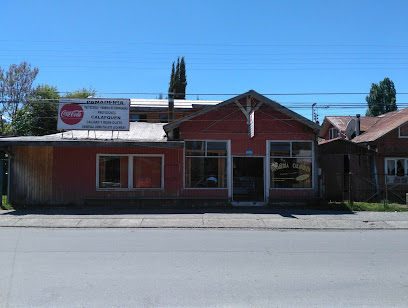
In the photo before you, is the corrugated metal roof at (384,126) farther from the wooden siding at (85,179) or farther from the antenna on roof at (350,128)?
the wooden siding at (85,179)

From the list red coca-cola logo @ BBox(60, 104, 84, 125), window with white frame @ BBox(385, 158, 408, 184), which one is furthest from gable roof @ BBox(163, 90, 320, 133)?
window with white frame @ BBox(385, 158, 408, 184)

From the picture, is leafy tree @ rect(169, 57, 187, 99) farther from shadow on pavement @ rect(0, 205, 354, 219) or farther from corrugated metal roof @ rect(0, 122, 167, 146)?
shadow on pavement @ rect(0, 205, 354, 219)

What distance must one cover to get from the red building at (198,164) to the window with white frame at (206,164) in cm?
4

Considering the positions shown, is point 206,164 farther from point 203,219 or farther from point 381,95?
point 381,95

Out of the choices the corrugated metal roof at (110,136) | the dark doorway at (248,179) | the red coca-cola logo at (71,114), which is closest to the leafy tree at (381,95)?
the dark doorway at (248,179)

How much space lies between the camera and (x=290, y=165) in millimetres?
16641

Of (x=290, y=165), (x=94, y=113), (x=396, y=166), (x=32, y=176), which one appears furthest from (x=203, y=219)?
(x=396, y=166)

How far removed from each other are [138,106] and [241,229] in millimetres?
16434

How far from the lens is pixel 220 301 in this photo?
4926mm

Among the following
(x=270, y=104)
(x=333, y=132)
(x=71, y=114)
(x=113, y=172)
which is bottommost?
(x=113, y=172)

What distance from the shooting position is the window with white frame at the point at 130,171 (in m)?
16.4

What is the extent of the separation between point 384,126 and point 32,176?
66.9 feet

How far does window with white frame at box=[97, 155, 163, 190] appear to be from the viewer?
16.4 meters

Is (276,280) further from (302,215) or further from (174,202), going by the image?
(174,202)
